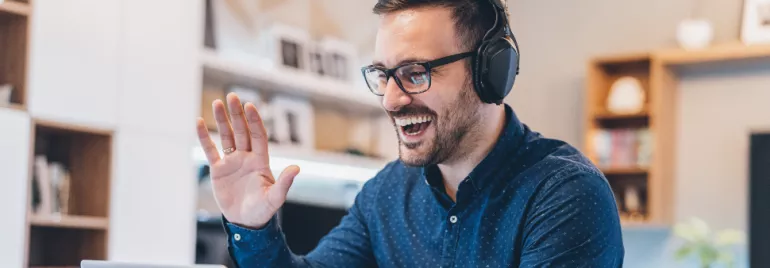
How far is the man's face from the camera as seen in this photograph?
5.29ft

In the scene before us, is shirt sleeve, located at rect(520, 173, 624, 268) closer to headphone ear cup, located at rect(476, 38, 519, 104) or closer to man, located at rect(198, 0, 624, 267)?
man, located at rect(198, 0, 624, 267)

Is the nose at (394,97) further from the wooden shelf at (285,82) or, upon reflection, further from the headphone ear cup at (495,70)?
the wooden shelf at (285,82)

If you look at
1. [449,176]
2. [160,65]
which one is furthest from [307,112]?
[449,176]

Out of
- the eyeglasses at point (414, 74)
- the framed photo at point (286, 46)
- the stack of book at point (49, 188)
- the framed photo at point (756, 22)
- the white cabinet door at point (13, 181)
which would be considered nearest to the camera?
the eyeglasses at point (414, 74)

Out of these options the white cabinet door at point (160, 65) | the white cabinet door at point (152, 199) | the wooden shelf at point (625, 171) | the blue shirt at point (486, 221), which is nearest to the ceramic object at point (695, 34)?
the wooden shelf at point (625, 171)

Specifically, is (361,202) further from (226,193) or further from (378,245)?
(226,193)

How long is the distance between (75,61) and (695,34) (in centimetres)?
313

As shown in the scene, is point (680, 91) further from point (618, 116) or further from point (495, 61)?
point (495, 61)

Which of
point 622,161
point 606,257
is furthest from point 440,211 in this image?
point 622,161

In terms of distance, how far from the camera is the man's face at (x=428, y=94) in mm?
1613

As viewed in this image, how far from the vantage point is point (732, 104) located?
5121 millimetres

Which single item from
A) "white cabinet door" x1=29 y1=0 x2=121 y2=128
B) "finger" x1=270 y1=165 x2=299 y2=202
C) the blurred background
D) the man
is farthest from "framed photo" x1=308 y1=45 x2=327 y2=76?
"finger" x1=270 y1=165 x2=299 y2=202

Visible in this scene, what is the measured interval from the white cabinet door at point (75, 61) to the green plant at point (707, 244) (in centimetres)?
287

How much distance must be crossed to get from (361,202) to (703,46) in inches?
141
